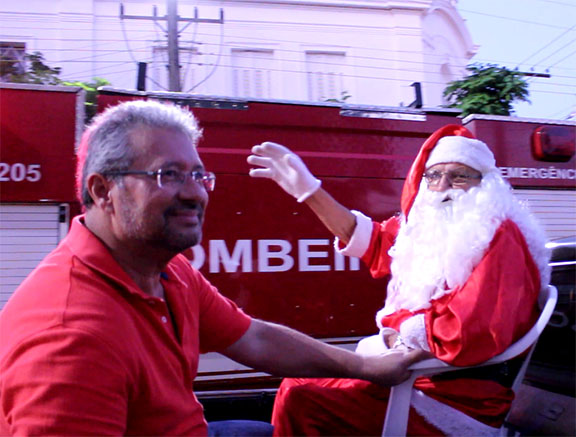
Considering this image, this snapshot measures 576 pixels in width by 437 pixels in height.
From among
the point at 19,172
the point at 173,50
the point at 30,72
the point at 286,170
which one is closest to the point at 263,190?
the point at 286,170

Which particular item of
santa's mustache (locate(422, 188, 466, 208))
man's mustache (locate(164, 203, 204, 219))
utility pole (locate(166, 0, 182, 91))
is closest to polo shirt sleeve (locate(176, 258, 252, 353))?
man's mustache (locate(164, 203, 204, 219))

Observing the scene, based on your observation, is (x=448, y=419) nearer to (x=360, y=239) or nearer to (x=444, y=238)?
(x=444, y=238)

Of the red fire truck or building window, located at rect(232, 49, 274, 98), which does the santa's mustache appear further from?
building window, located at rect(232, 49, 274, 98)

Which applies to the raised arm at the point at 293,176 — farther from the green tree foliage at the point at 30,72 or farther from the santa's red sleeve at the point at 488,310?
the green tree foliage at the point at 30,72

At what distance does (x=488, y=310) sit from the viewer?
71.4 inches

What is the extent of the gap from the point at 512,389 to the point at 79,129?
224 cm

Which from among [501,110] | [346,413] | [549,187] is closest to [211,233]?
[346,413]

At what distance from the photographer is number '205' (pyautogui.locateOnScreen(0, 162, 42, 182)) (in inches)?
108

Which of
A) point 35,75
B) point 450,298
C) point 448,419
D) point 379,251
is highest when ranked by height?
point 35,75

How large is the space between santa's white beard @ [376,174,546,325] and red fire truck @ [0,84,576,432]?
2.55 ft

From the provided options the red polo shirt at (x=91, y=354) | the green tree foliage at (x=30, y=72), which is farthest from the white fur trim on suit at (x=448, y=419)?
the green tree foliage at (x=30, y=72)

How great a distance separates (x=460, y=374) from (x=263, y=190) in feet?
4.81

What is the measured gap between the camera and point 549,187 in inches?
140

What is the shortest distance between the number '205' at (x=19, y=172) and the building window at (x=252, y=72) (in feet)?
26.0
